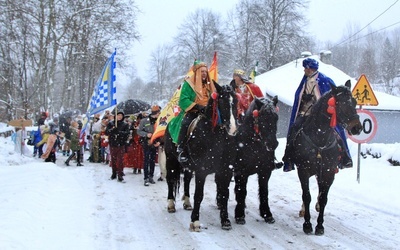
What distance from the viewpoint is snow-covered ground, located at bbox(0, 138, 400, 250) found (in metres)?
5.31

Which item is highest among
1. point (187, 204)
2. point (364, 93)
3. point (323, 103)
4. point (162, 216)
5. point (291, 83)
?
point (291, 83)

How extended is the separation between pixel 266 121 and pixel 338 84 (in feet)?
66.0

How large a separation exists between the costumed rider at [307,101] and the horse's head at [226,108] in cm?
138

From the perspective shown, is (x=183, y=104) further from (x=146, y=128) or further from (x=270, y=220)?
(x=146, y=128)

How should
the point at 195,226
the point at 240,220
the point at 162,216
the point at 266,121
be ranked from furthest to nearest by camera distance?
the point at 162,216
the point at 240,220
the point at 195,226
the point at 266,121

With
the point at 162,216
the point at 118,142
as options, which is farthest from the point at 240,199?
the point at 118,142

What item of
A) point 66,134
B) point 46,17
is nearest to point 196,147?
point 66,134

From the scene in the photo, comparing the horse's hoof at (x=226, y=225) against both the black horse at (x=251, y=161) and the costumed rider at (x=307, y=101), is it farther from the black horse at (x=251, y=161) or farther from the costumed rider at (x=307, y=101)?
the costumed rider at (x=307, y=101)

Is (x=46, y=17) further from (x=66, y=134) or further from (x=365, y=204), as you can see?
(x=365, y=204)

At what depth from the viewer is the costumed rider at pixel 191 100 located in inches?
250

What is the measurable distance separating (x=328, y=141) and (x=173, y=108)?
301cm

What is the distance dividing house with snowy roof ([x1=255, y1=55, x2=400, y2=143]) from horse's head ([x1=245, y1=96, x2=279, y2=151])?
1600 centimetres

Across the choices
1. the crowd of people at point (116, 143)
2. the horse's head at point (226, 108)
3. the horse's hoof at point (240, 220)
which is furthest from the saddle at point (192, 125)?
the crowd of people at point (116, 143)

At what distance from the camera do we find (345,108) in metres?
5.42
